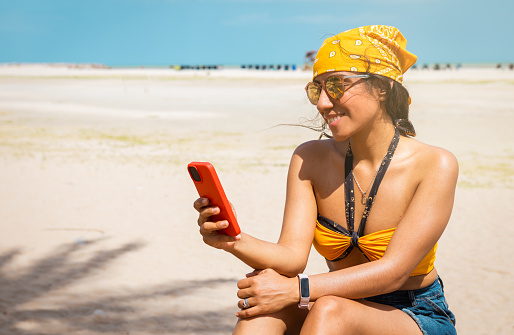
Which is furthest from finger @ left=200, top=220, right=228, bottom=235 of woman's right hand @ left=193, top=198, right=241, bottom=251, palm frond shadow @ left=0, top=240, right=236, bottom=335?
palm frond shadow @ left=0, top=240, right=236, bottom=335

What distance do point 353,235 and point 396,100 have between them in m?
0.62

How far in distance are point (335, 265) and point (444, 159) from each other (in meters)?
0.72

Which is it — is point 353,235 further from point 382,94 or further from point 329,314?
point 382,94

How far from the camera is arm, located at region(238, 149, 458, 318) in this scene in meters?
2.20

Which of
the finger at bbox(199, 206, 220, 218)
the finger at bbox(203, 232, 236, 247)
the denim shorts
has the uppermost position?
the finger at bbox(199, 206, 220, 218)

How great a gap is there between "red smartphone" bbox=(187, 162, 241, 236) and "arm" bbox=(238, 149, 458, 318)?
25 centimetres

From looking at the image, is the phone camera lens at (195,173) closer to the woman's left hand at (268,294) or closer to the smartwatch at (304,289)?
the woman's left hand at (268,294)

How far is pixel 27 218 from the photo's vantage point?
22.6 ft

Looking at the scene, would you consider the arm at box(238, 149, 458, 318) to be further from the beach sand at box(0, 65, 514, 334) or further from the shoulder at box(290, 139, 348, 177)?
the beach sand at box(0, 65, 514, 334)

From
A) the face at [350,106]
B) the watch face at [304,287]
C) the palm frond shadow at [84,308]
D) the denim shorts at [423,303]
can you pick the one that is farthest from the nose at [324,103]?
the palm frond shadow at [84,308]

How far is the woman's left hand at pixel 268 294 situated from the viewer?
2.20 m

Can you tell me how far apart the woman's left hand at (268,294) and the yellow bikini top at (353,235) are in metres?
0.33

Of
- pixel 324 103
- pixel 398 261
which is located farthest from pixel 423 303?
pixel 324 103

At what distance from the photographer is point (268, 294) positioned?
2209mm
